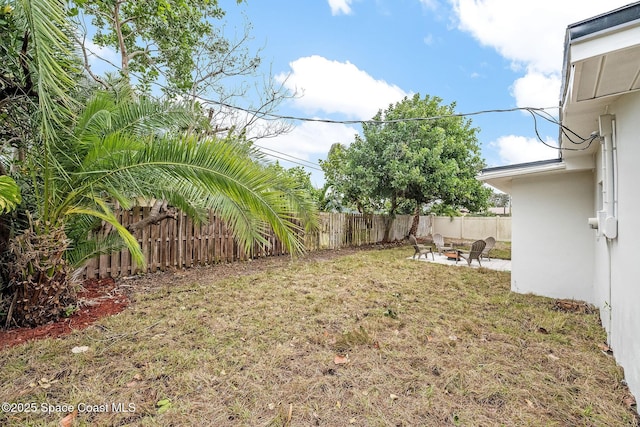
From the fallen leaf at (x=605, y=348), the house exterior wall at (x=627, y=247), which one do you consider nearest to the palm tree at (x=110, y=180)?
the house exterior wall at (x=627, y=247)

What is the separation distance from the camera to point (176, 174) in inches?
125

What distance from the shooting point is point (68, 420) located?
205 cm

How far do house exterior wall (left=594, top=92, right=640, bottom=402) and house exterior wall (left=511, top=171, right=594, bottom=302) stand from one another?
2.28 metres

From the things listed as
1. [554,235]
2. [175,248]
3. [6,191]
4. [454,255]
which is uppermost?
[6,191]

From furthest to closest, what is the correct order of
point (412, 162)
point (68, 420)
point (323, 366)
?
point (412, 162), point (323, 366), point (68, 420)

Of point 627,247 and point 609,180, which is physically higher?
point 609,180

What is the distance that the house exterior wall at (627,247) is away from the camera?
2398mm

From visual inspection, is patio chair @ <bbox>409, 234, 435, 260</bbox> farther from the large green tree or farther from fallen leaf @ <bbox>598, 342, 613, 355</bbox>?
fallen leaf @ <bbox>598, 342, 613, 355</bbox>

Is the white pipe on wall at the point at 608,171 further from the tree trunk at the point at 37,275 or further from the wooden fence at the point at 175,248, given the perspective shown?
the tree trunk at the point at 37,275

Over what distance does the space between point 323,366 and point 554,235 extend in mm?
4957

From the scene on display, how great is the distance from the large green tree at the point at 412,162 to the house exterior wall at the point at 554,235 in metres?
6.38

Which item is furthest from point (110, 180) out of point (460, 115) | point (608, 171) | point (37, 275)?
point (460, 115)

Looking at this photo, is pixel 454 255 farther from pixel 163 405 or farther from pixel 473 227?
pixel 473 227

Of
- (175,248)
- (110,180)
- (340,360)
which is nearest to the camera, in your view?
(340,360)
